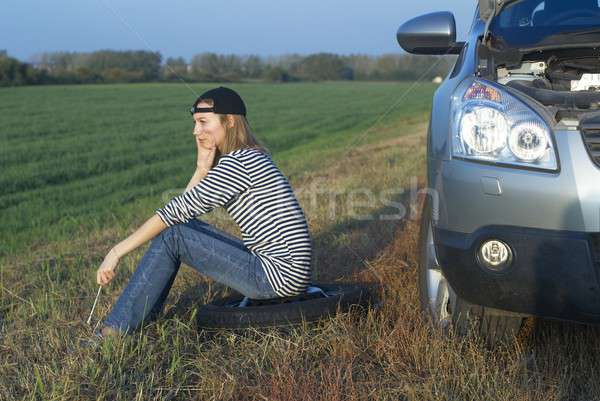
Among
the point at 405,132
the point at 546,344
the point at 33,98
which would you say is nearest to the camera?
the point at 546,344

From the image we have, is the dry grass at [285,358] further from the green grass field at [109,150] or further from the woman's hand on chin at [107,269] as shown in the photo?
the green grass field at [109,150]

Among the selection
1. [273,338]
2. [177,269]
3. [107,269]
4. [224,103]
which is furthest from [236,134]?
[273,338]

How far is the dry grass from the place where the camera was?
10.2 ft

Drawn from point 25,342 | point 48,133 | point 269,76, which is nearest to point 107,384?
point 25,342

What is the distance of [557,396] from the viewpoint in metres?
3.10

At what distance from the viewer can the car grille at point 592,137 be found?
9.95 feet

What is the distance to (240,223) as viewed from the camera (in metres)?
4.10

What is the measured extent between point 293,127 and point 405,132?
568 cm

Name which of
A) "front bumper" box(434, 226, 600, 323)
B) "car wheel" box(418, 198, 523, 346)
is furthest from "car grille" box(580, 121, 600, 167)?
"car wheel" box(418, 198, 523, 346)

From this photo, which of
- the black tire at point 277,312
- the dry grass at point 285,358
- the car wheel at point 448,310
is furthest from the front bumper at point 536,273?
the black tire at point 277,312

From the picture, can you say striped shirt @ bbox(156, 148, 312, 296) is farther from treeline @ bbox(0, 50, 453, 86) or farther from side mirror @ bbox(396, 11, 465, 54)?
treeline @ bbox(0, 50, 453, 86)

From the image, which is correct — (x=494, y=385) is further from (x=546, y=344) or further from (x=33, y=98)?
(x=33, y=98)

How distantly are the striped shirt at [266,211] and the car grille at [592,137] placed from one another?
1.48 metres

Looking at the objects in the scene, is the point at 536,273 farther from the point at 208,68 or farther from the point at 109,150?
the point at 208,68
